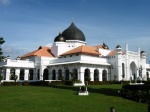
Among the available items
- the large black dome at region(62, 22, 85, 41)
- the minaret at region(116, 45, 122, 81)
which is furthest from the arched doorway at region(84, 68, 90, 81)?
the large black dome at region(62, 22, 85, 41)

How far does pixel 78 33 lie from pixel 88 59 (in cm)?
1341

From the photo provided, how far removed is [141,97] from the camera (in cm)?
1744

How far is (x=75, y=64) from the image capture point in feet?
146

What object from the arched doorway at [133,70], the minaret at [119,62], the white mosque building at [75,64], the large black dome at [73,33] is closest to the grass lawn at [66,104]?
the white mosque building at [75,64]

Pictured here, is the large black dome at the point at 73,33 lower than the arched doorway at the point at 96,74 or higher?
higher

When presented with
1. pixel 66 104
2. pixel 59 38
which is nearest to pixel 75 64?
pixel 59 38

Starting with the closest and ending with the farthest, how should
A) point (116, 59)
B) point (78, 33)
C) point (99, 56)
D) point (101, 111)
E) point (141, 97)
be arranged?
point (101, 111), point (141, 97), point (116, 59), point (99, 56), point (78, 33)

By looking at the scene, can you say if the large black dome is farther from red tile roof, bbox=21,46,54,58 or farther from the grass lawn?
the grass lawn

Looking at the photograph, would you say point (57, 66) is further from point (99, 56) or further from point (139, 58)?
point (139, 58)

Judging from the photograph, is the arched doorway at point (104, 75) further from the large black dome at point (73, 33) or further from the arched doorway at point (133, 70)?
the large black dome at point (73, 33)

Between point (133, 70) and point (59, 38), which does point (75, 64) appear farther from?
point (133, 70)

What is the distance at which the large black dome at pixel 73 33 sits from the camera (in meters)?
56.7

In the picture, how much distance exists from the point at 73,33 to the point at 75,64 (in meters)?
14.6

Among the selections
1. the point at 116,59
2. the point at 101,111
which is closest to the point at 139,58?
the point at 116,59
